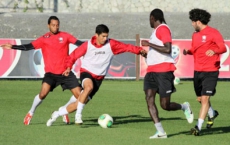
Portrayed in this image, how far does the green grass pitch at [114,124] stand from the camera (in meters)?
12.1

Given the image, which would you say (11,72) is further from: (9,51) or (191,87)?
(191,87)

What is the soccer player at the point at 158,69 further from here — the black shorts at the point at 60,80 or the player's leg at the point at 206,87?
the black shorts at the point at 60,80

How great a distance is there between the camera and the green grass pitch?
12.1m

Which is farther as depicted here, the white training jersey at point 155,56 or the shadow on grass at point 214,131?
the shadow on grass at point 214,131

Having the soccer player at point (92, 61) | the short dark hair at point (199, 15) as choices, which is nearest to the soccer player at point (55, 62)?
the soccer player at point (92, 61)

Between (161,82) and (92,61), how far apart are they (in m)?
2.08

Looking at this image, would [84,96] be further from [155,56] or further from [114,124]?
[155,56]

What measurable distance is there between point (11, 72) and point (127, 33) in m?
7.26

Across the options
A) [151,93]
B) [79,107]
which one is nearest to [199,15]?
[151,93]

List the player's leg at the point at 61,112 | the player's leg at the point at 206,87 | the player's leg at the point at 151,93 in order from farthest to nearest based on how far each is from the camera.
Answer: the player's leg at the point at 61,112, the player's leg at the point at 206,87, the player's leg at the point at 151,93

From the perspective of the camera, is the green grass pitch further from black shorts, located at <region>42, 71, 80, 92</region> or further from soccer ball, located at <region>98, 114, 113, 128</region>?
black shorts, located at <region>42, 71, 80, 92</region>

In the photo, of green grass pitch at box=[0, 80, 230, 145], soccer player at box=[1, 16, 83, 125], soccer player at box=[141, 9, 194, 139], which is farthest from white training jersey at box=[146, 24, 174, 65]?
soccer player at box=[1, 16, 83, 125]

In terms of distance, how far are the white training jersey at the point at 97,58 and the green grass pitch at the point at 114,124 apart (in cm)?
112

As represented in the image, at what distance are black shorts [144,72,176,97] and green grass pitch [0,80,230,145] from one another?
32.7 inches
